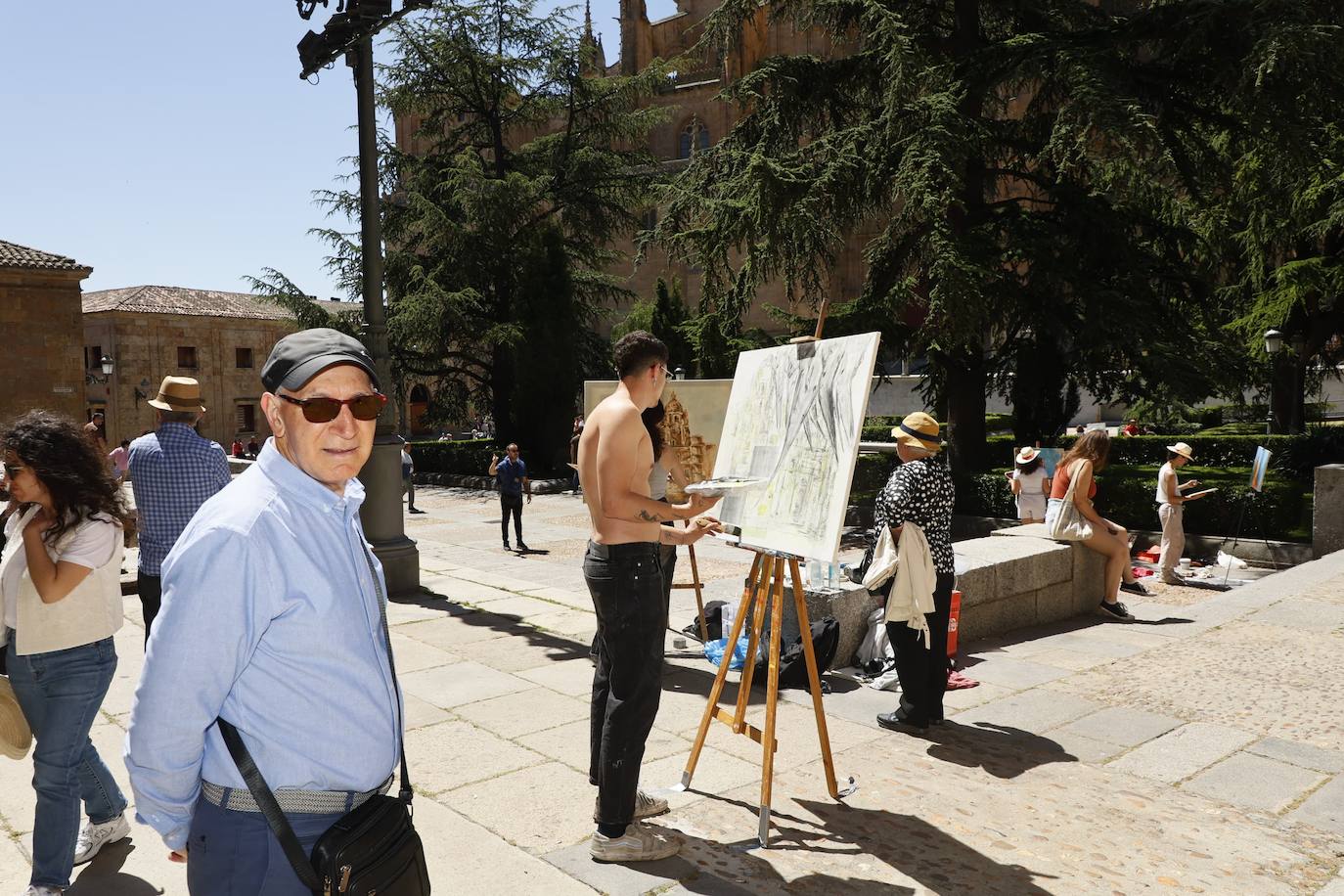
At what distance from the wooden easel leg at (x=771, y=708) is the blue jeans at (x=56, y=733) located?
8.44 feet

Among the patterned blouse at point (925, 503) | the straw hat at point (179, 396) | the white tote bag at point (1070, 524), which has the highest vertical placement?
the straw hat at point (179, 396)

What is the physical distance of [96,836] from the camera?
13.1ft

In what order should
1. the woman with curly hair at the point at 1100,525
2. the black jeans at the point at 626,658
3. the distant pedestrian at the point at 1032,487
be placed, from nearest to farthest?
the black jeans at the point at 626,658
the woman with curly hair at the point at 1100,525
the distant pedestrian at the point at 1032,487

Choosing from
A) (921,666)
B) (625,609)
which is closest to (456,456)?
(921,666)

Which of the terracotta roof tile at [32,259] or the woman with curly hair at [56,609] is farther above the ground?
the terracotta roof tile at [32,259]

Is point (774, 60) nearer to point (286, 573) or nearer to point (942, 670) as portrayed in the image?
point (942, 670)

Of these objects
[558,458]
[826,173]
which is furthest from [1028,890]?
[558,458]

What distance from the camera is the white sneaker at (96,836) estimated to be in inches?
155

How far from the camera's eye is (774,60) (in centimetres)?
1719

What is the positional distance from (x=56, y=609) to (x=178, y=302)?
57.8 metres

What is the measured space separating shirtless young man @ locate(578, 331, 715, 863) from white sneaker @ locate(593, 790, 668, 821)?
0.72 feet

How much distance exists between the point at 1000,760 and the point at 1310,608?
5041 mm

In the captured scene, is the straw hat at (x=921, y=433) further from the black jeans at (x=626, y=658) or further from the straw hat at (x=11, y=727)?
the straw hat at (x=11, y=727)

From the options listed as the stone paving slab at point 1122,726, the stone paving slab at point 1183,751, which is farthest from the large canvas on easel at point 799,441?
the stone paving slab at point 1122,726
